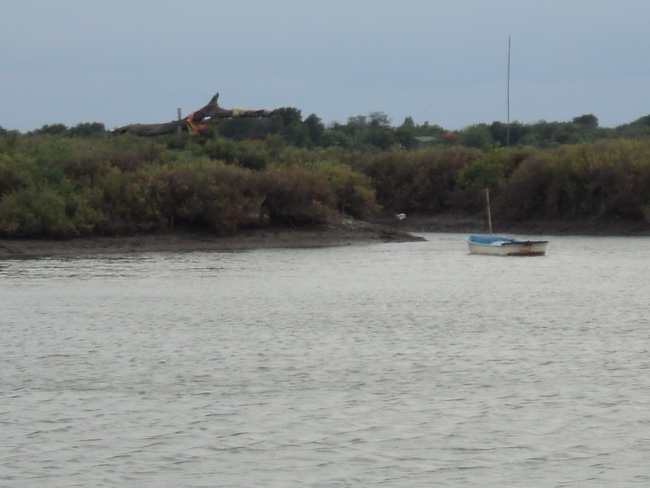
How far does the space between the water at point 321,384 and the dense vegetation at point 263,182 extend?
43.8 feet

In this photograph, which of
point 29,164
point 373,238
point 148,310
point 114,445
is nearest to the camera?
point 114,445

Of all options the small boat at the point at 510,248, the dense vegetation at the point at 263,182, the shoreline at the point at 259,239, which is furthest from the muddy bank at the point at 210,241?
the small boat at the point at 510,248

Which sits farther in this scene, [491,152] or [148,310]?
[491,152]

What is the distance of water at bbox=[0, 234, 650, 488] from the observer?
11836mm

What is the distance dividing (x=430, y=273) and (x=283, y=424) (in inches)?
904

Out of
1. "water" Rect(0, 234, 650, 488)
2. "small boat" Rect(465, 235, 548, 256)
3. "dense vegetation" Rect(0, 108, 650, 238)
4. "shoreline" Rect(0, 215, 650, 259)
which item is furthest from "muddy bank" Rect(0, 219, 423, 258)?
"water" Rect(0, 234, 650, 488)

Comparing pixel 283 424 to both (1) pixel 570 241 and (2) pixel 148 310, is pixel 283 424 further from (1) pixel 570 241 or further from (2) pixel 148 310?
(1) pixel 570 241

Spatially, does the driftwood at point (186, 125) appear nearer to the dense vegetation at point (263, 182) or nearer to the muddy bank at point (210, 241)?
the dense vegetation at point (263, 182)

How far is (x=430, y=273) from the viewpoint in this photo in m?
36.3

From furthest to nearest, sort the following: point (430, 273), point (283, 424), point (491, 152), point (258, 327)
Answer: point (491, 152) → point (430, 273) → point (258, 327) → point (283, 424)

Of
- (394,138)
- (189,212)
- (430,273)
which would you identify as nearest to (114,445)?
(430,273)

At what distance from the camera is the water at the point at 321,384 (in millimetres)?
11836

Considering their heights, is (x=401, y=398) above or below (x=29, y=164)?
below

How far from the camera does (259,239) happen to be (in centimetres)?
4778
